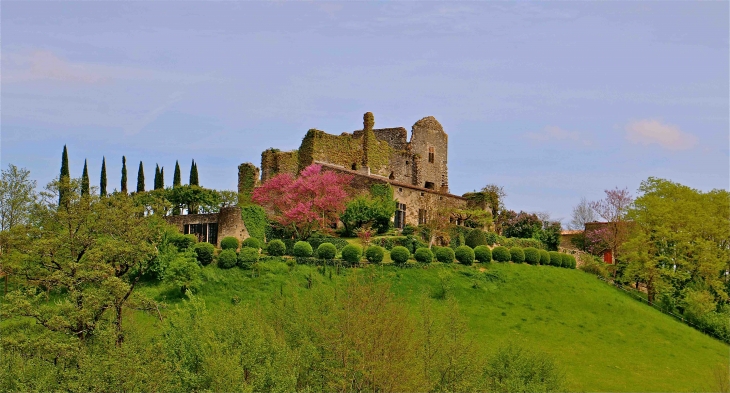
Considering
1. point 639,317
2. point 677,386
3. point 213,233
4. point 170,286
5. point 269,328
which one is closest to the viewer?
point 269,328

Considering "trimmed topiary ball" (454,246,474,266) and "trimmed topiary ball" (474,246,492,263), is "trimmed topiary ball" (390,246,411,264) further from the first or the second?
"trimmed topiary ball" (474,246,492,263)

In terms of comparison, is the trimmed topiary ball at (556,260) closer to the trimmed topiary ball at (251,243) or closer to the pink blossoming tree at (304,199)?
A: the pink blossoming tree at (304,199)

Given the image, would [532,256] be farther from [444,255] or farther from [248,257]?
[248,257]

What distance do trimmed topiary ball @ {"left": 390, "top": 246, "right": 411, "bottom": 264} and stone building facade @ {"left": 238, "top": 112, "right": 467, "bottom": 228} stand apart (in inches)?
374

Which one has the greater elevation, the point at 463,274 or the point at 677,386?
the point at 463,274

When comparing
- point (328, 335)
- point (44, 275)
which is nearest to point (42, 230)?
point (44, 275)

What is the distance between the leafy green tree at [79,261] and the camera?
32031 mm

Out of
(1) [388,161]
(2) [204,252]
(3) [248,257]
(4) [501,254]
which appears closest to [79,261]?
(2) [204,252]

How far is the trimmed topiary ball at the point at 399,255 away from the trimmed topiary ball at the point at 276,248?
→ 5905 mm

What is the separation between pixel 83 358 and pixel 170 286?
1562 centimetres

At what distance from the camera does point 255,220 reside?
53.6m

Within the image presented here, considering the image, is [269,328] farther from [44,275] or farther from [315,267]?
[315,267]

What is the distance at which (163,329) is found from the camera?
35125 millimetres

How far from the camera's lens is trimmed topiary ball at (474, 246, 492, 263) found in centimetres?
5294
